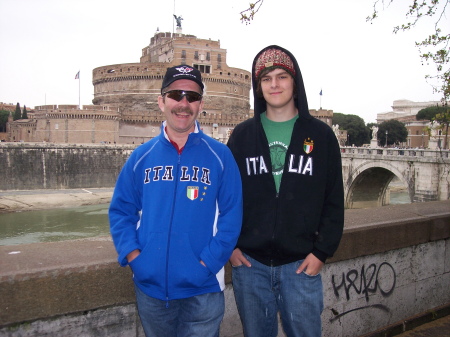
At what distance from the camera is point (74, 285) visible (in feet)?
6.34

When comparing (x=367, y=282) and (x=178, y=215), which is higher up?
(x=178, y=215)

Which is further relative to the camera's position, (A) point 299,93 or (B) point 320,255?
(A) point 299,93

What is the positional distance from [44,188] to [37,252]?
33704mm

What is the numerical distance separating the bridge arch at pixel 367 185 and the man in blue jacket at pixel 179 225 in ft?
86.9

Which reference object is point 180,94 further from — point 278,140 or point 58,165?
point 58,165

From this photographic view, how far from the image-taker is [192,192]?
183 cm

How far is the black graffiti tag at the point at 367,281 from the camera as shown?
2777 mm

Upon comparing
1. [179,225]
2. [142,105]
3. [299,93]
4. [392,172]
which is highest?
[142,105]

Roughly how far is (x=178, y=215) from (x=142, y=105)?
50994 mm

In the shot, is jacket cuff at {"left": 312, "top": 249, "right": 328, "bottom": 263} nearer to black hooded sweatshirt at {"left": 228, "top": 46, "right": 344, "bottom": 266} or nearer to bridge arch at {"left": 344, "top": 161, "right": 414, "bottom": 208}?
black hooded sweatshirt at {"left": 228, "top": 46, "right": 344, "bottom": 266}

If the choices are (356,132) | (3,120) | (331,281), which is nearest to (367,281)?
(331,281)

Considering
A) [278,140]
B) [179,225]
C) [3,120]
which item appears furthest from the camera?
[3,120]

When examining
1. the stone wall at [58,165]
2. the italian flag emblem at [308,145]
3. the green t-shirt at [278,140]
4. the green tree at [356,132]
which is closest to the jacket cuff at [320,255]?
the green t-shirt at [278,140]

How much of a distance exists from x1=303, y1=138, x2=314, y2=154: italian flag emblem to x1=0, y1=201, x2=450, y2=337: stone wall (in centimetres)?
78
